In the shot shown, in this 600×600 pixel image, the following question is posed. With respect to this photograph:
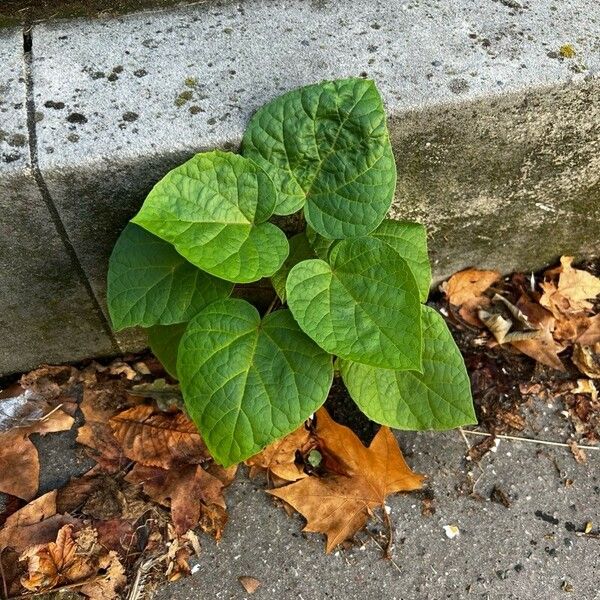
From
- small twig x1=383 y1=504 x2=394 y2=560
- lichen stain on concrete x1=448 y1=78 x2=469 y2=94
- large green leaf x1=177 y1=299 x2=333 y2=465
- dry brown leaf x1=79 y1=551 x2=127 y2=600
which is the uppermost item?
lichen stain on concrete x1=448 y1=78 x2=469 y2=94

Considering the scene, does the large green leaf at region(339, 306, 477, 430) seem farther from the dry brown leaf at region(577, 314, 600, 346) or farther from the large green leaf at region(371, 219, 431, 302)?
the dry brown leaf at region(577, 314, 600, 346)

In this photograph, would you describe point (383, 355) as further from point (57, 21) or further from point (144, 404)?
point (57, 21)

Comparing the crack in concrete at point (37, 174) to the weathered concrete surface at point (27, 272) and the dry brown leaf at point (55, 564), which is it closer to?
the weathered concrete surface at point (27, 272)

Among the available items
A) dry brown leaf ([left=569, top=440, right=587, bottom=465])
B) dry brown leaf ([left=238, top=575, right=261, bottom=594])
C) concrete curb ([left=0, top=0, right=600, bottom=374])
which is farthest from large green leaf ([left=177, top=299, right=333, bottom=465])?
dry brown leaf ([left=569, top=440, right=587, bottom=465])

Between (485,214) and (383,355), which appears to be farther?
(485,214)

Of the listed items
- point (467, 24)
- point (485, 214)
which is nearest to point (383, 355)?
point (485, 214)

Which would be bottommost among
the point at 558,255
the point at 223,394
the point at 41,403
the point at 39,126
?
the point at 41,403

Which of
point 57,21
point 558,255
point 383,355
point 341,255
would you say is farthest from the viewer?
point 558,255
